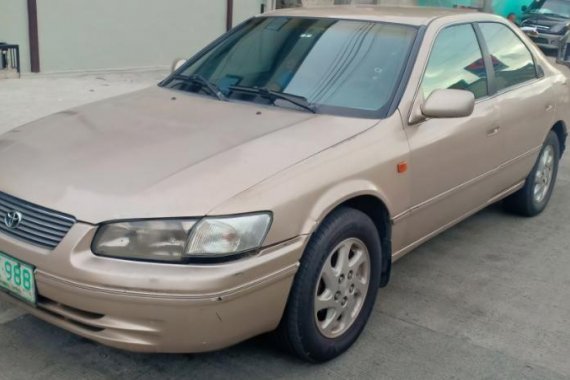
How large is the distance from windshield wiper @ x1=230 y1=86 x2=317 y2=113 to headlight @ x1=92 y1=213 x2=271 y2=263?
3.81ft

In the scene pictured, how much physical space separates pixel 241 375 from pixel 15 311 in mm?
1318

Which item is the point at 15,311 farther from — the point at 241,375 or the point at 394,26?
the point at 394,26

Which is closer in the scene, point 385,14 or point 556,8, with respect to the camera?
point 385,14

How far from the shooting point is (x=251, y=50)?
13.8 feet

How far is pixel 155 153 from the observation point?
9.89 ft

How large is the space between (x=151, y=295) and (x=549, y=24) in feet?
53.0

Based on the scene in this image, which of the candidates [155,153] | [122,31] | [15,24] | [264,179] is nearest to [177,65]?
[155,153]

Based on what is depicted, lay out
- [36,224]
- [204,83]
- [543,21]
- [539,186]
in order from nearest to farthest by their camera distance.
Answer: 1. [36,224]
2. [204,83]
3. [539,186]
4. [543,21]

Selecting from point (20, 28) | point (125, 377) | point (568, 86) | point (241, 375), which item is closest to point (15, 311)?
point (125, 377)

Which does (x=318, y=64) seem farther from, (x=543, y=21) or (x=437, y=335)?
(x=543, y=21)

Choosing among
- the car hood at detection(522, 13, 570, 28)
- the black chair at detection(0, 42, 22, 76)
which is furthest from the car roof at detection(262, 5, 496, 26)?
the car hood at detection(522, 13, 570, 28)

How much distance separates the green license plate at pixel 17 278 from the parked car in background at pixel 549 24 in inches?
605

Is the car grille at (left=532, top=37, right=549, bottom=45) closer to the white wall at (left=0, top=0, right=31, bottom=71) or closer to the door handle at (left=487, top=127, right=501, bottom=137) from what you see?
the white wall at (left=0, top=0, right=31, bottom=71)

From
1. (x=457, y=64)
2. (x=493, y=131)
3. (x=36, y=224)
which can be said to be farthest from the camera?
(x=493, y=131)
